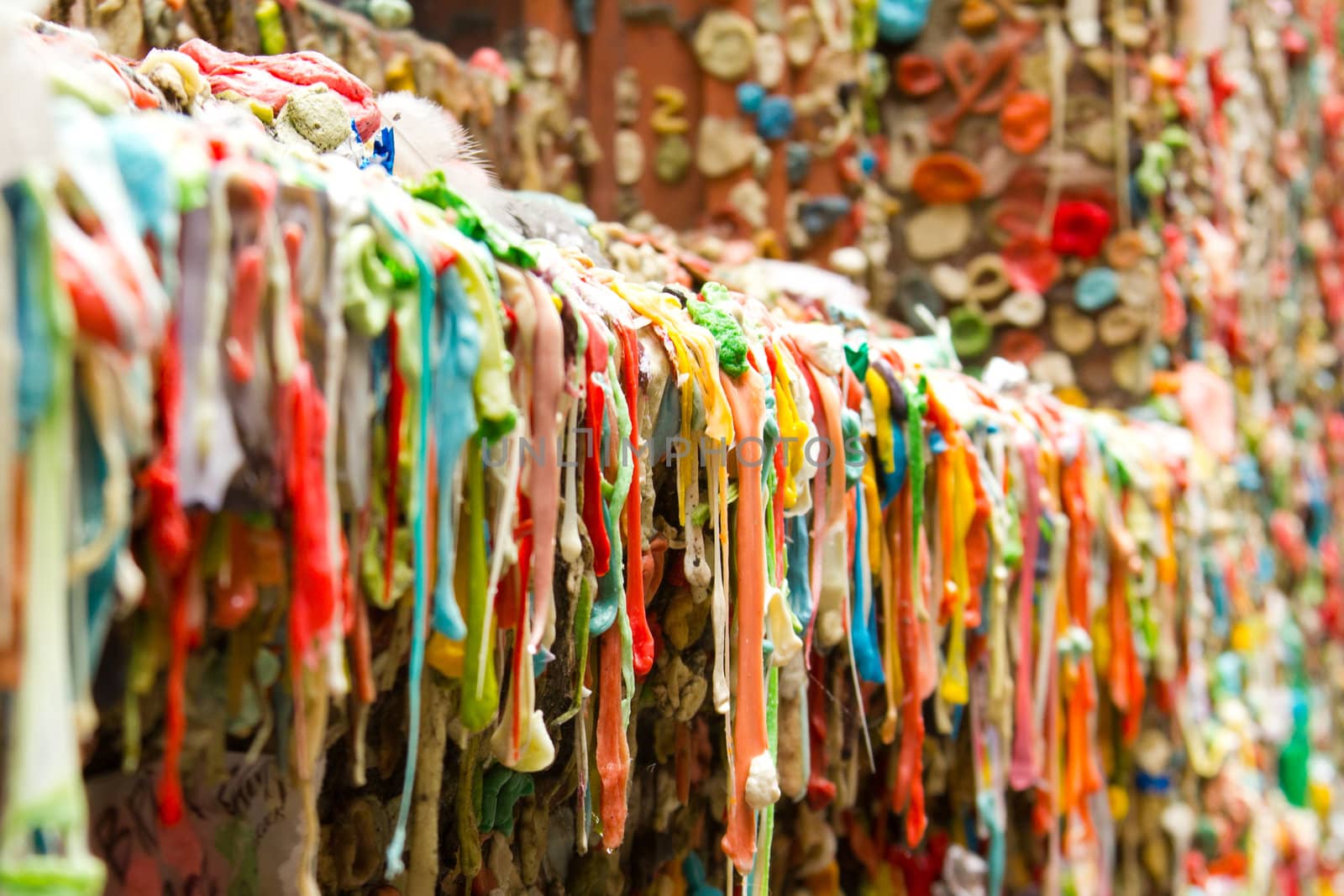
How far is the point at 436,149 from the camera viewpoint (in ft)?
5.29

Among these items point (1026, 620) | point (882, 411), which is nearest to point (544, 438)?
point (882, 411)

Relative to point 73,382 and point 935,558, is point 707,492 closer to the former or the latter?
point 935,558

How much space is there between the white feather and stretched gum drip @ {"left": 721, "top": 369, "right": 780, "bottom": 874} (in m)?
0.49

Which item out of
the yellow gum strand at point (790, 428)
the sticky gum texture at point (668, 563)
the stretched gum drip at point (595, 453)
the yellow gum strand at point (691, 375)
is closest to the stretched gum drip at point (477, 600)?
the sticky gum texture at point (668, 563)

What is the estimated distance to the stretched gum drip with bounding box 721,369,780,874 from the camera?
4.19ft

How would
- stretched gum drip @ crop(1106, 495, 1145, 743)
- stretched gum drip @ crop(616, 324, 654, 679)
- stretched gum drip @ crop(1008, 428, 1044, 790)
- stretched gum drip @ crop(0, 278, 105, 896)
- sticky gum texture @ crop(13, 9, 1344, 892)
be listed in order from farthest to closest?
1. stretched gum drip @ crop(1106, 495, 1145, 743)
2. stretched gum drip @ crop(1008, 428, 1044, 790)
3. stretched gum drip @ crop(616, 324, 654, 679)
4. sticky gum texture @ crop(13, 9, 1344, 892)
5. stretched gum drip @ crop(0, 278, 105, 896)

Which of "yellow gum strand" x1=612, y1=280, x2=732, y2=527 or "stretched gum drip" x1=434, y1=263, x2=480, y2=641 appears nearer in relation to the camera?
"stretched gum drip" x1=434, y1=263, x2=480, y2=641

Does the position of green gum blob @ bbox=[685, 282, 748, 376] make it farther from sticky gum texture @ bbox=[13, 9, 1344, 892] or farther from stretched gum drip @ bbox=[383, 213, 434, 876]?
stretched gum drip @ bbox=[383, 213, 434, 876]

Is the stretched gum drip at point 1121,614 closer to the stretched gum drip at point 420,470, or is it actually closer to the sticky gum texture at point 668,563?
the sticky gum texture at point 668,563

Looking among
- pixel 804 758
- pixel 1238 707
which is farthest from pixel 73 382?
Result: pixel 1238 707

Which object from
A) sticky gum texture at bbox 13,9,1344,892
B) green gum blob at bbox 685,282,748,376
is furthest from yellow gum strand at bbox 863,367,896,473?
green gum blob at bbox 685,282,748,376

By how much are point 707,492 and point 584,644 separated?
241 mm

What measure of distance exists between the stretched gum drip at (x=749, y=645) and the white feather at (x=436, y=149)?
49cm

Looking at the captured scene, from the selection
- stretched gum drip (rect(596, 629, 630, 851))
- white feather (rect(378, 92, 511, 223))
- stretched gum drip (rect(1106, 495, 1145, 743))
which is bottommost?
stretched gum drip (rect(1106, 495, 1145, 743))
